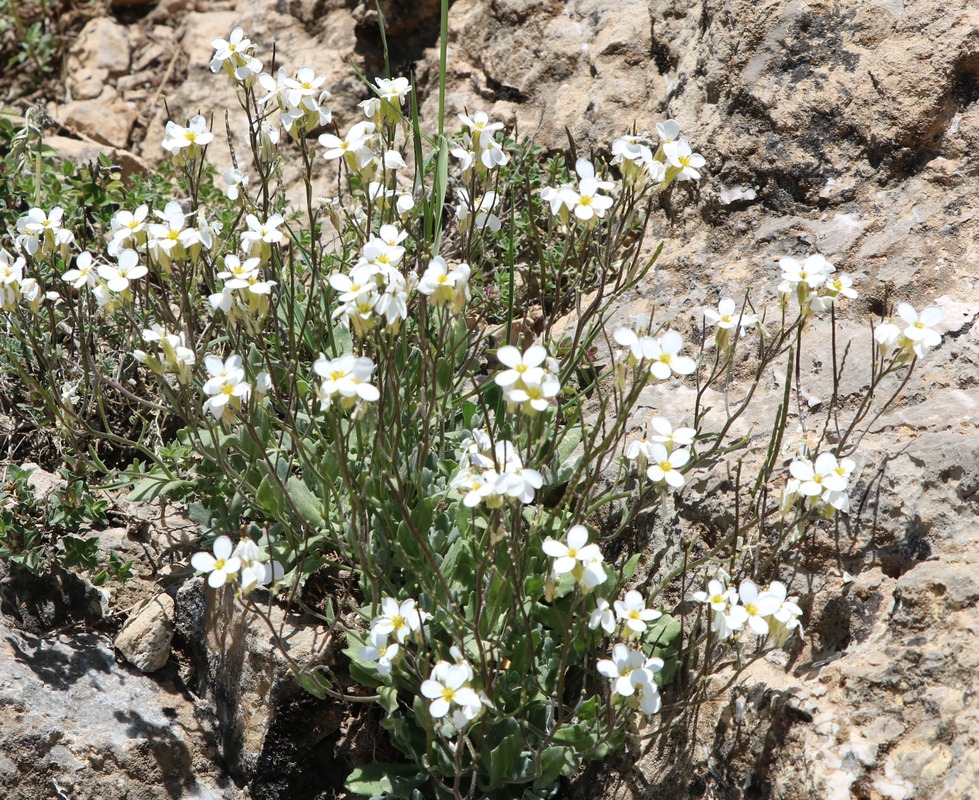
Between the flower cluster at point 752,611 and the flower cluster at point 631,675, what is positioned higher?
the flower cluster at point 752,611

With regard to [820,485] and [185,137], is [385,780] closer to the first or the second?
[820,485]

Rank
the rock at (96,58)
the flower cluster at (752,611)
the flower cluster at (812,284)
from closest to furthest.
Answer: the flower cluster at (752,611), the flower cluster at (812,284), the rock at (96,58)

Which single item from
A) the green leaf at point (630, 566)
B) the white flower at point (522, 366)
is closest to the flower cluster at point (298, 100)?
the white flower at point (522, 366)

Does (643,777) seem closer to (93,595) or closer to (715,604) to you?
(715,604)

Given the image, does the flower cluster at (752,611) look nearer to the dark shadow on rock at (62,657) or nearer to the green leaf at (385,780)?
the green leaf at (385,780)

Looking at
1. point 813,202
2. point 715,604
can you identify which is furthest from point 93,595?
point 813,202

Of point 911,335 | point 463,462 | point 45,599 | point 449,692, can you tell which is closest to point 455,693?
point 449,692
